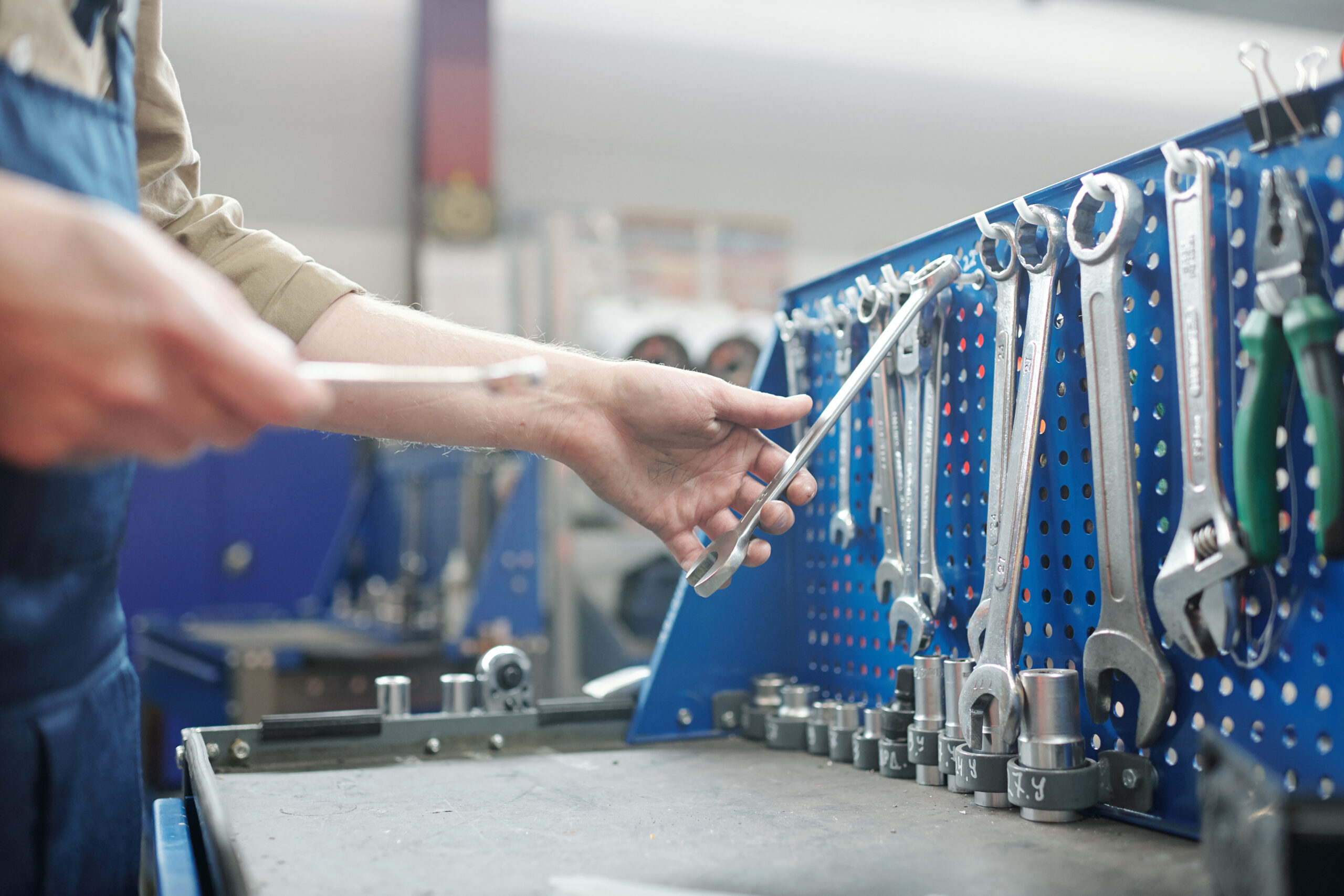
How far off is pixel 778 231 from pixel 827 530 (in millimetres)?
4044

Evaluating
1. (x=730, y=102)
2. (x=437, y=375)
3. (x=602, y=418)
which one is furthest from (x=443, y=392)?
(x=730, y=102)

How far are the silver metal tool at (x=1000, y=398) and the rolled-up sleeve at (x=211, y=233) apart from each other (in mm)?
598

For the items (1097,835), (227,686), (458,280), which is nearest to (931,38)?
(458,280)

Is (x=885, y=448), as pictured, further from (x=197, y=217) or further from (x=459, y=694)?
(x=197, y=217)

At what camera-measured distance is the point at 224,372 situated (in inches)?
20.1

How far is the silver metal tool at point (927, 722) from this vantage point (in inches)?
37.4

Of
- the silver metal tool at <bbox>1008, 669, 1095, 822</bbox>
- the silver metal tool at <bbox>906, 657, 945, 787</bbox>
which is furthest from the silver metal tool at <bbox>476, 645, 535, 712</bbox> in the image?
the silver metal tool at <bbox>1008, 669, 1095, 822</bbox>

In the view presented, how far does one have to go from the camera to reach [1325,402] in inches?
25.4

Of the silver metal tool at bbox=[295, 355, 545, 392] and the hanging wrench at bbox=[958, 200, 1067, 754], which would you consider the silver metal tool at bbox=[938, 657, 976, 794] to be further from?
the silver metal tool at bbox=[295, 355, 545, 392]

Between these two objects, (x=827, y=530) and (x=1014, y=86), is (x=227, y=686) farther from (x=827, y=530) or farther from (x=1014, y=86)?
(x=1014, y=86)

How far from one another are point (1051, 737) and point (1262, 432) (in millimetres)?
276

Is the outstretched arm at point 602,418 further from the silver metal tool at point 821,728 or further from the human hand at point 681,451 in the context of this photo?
the silver metal tool at point 821,728

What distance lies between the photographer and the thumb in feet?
3.47

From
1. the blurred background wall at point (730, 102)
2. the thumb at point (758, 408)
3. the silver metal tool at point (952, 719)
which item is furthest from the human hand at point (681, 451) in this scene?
the blurred background wall at point (730, 102)
